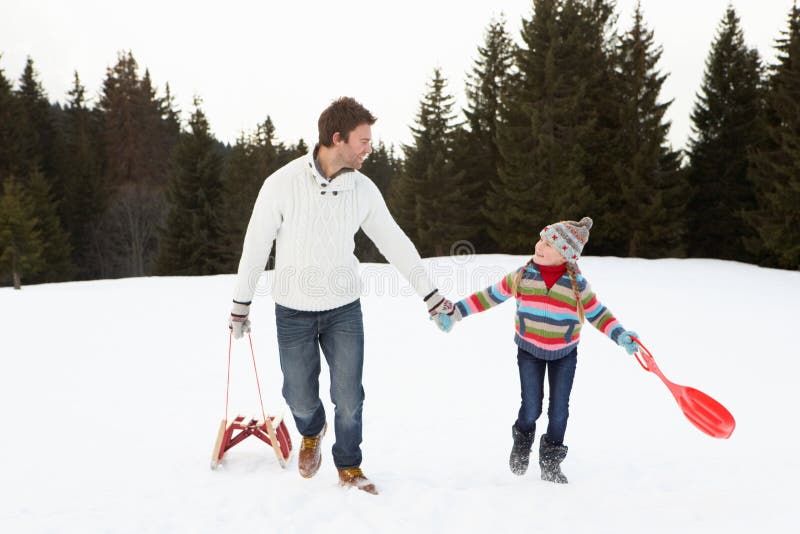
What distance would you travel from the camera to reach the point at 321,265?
3.37 metres

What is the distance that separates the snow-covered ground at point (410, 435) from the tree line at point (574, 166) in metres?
15.2

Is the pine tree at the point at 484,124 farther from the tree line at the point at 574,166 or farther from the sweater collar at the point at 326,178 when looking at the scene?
the sweater collar at the point at 326,178

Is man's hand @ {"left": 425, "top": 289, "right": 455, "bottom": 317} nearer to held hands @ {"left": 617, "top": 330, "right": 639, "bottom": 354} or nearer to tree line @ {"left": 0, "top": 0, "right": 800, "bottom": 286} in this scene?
held hands @ {"left": 617, "top": 330, "right": 639, "bottom": 354}

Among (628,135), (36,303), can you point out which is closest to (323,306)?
(36,303)

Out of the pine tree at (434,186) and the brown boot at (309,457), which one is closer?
the brown boot at (309,457)

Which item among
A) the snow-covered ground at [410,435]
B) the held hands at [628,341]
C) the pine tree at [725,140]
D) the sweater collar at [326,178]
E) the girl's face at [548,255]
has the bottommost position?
the snow-covered ground at [410,435]

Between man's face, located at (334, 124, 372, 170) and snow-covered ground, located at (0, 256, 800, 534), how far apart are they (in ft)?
6.69

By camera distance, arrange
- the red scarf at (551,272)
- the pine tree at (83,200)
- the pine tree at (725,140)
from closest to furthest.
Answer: the red scarf at (551,272) < the pine tree at (725,140) < the pine tree at (83,200)

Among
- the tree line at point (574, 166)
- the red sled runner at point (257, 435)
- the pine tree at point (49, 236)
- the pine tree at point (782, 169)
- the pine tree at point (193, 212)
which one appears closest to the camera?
the red sled runner at point (257, 435)

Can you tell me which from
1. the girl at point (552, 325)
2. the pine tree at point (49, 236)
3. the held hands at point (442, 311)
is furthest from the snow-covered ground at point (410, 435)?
the pine tree at point (49, 236)

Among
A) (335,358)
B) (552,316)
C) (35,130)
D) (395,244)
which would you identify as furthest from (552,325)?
(35,130)

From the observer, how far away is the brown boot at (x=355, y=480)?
3.38 metres

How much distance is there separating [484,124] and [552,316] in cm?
2926

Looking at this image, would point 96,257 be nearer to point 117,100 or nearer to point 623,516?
point 117,100
